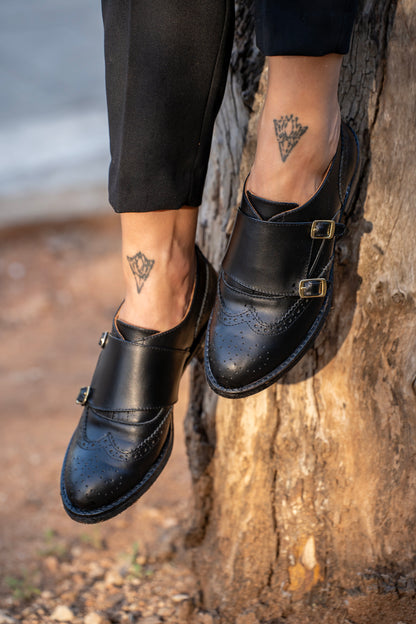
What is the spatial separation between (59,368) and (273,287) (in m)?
2.25

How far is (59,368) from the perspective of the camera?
10.1 ft

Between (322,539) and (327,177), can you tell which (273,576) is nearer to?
(322,539)

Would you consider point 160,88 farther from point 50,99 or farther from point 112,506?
point 50,99

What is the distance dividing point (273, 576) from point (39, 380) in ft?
6.10

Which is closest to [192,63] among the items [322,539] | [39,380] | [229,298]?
[229,298]

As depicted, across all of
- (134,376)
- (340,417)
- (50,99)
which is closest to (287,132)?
(134,376)

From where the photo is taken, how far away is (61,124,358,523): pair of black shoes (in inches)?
40.3

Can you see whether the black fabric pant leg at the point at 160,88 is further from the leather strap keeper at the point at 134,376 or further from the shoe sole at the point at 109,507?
the shoe sole at the point at 109,507

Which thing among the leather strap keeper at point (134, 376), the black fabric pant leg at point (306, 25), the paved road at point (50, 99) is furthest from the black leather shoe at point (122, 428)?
the paved road at point (50, 99)

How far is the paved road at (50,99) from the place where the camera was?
5066 mm

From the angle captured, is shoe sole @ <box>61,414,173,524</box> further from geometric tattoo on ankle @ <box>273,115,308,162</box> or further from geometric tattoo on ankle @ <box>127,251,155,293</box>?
geometric tattoo on ankle @ <box>273,115,308,162</box>

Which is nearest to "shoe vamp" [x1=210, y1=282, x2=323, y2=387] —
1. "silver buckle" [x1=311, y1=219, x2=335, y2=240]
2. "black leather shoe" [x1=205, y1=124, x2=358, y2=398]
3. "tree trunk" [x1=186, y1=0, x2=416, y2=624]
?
"black leather shoe" [x1=205, y1=124, x2=358, y2=398]

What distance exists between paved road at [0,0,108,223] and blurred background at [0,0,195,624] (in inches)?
A: 1.0

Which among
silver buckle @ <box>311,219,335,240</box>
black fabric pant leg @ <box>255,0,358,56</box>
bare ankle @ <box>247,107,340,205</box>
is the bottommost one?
silver buckle @ <box>311,219,335,240</box>
